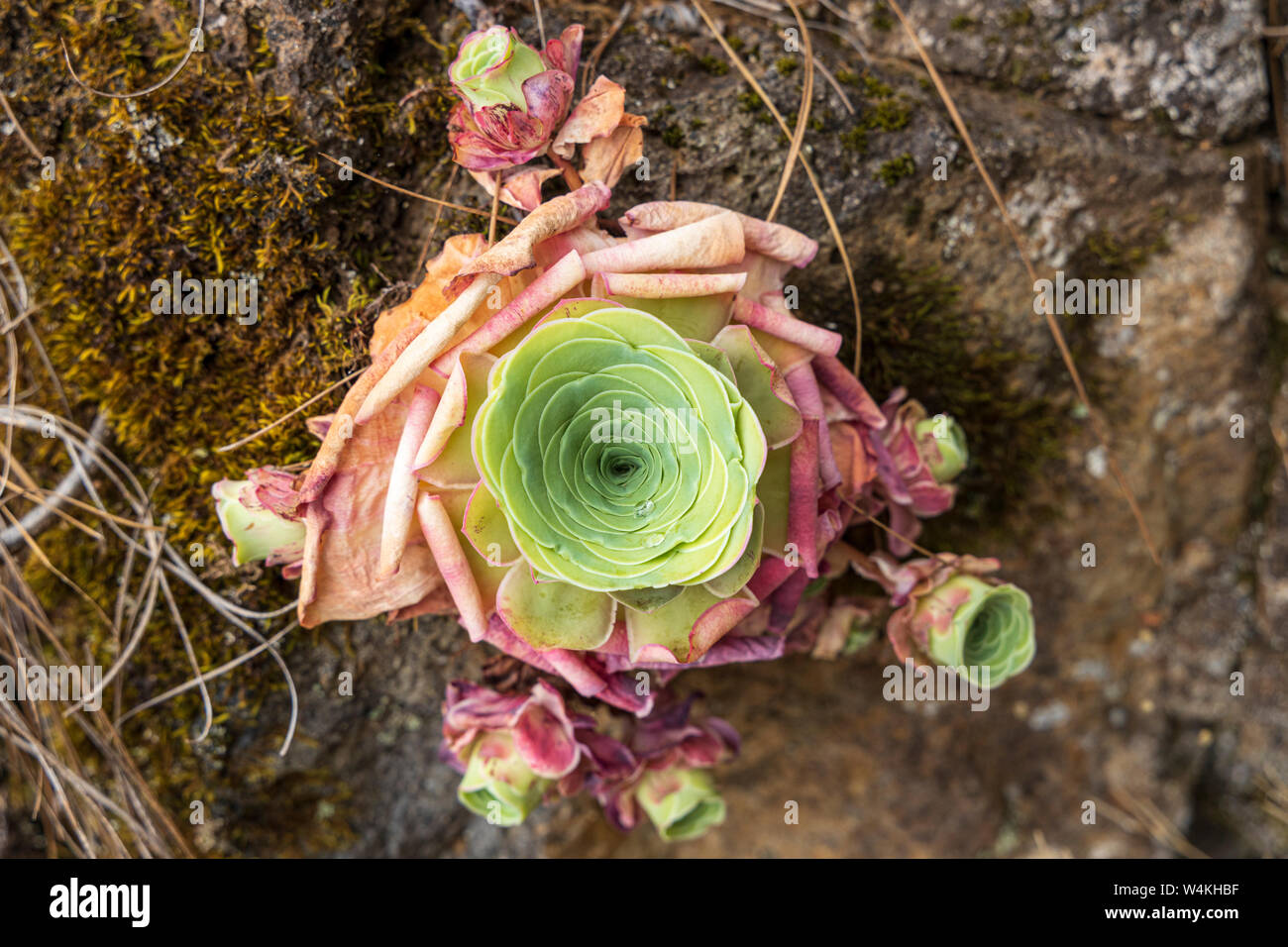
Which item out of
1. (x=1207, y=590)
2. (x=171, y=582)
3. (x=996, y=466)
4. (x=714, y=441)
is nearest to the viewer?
(x=714, y=441)

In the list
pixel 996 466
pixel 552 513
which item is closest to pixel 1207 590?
pixel 996 466

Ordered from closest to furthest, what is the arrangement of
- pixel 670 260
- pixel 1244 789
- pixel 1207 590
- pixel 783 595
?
pixel 670 260 < pixel 783 595 < pixel 1207 590 < pixel 1244 789

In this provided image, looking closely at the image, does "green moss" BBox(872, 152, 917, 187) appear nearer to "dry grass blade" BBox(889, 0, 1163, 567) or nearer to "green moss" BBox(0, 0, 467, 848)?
"dry grass blade" BBox(889, 0, 1163, 567)

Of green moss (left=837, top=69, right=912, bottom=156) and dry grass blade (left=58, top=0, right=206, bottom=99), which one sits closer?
dry grass blade (left=58, top=0, right=206, bottom=99)

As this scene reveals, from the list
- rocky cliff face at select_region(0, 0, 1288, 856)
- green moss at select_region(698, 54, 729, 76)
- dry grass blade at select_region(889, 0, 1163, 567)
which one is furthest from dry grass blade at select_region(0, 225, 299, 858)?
dry grass blade at select_region(889, 0, 1163, 567)

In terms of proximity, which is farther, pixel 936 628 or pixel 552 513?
pixel 936 628

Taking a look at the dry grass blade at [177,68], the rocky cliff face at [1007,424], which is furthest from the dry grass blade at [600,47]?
the dry grass blade at [177,68]

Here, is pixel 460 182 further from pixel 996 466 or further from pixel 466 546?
pixel 996 466
